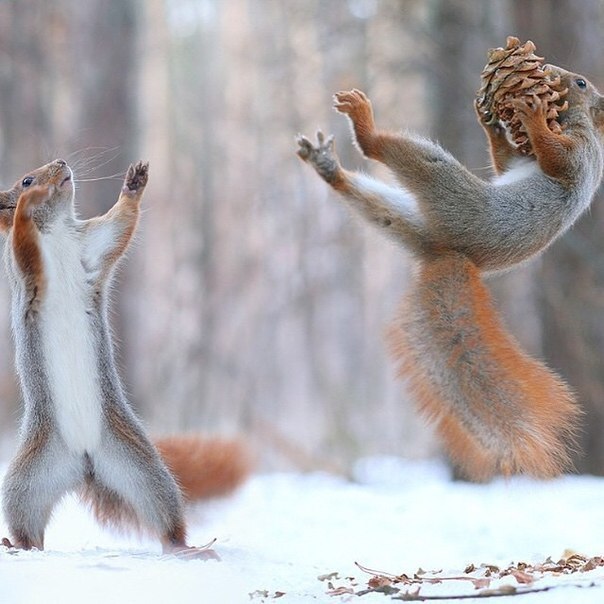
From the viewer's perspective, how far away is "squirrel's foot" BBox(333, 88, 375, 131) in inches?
177

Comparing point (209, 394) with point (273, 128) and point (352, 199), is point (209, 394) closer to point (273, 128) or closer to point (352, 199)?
point (273, 128)

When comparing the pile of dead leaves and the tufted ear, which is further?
the tufted ear

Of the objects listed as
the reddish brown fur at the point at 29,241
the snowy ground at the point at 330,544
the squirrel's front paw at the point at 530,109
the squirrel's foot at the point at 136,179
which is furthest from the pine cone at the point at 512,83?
the reddish brown fur at the point at 29,241

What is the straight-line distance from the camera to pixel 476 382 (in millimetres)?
4094

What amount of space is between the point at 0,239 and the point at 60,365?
1.05m

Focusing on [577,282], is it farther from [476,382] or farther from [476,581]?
[476,581]

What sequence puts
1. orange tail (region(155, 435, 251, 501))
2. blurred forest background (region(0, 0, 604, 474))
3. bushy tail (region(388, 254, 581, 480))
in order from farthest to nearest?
blurred forest background (region(0, 0, 604, 474))
orange tail (region(155, 435, 251, 501))
bushy tail (region(388, 254, 581, 480))

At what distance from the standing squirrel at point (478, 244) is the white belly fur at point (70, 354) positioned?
1.13 m

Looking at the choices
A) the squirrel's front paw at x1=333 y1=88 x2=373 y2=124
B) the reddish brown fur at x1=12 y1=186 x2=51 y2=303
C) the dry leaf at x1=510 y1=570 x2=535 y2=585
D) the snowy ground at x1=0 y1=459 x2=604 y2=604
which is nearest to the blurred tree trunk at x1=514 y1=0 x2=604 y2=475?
the snowy ground at x1=0 y1=459 x2=604 y2=604

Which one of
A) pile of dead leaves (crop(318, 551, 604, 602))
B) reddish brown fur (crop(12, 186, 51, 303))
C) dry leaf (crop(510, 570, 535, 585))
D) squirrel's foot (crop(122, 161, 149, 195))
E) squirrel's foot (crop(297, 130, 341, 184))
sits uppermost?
squirrel's foot (crop(297, 130, 341, 184))

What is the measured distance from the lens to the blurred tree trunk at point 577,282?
25.6 ft

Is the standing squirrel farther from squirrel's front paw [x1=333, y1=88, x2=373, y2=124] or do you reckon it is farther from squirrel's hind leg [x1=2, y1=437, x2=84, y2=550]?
squirrel's hind leg [x1=2, y1=437, x2=84, y2=550]

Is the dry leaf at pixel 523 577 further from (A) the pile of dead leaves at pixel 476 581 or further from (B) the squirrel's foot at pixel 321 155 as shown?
(B) the squirrel's foot at pixel 321 155

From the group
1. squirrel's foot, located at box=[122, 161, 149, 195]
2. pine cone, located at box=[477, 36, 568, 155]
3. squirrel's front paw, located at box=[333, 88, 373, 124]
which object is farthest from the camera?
squirrel's front paw, located at box=[333, 88, 373, 124]
